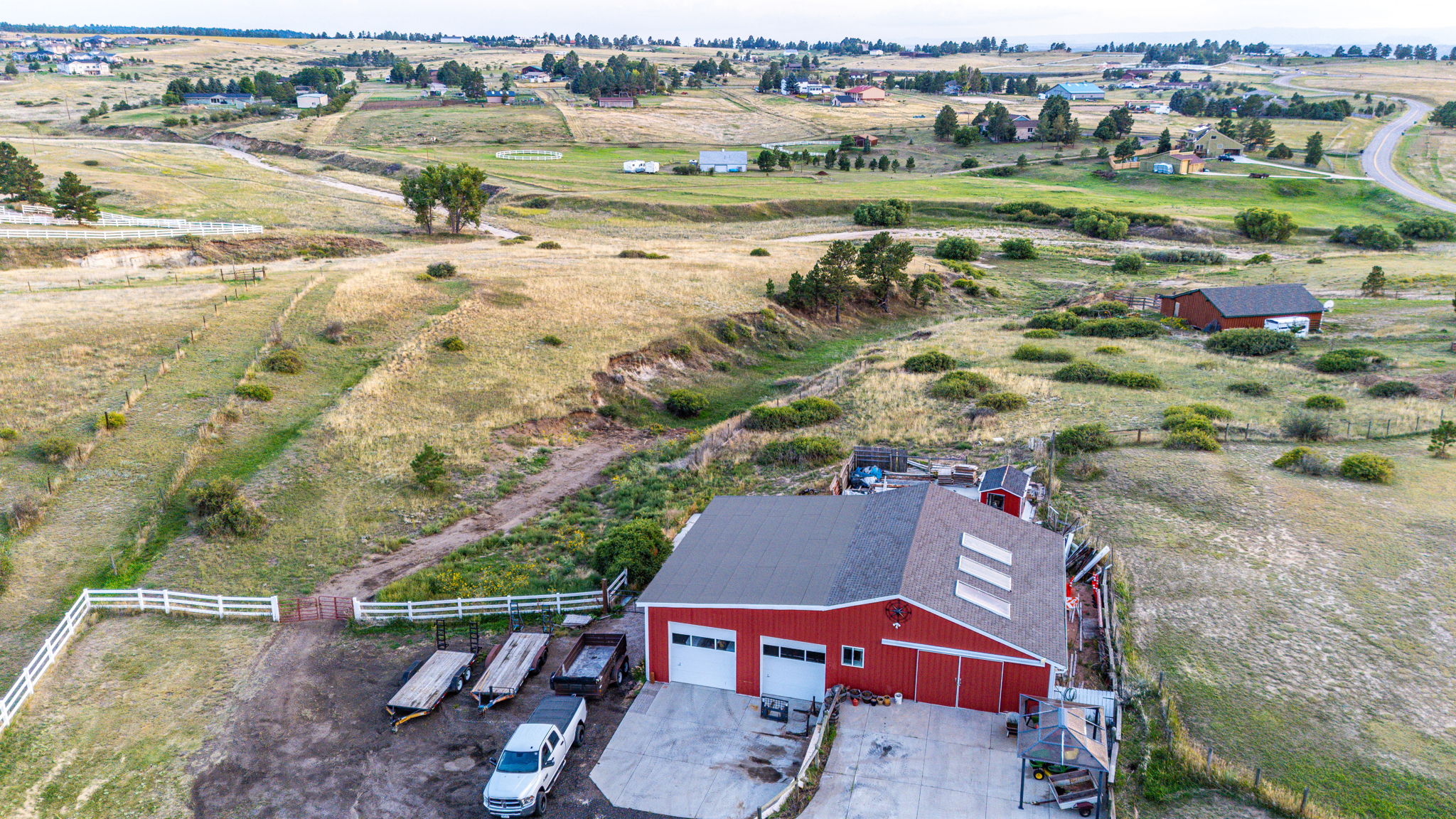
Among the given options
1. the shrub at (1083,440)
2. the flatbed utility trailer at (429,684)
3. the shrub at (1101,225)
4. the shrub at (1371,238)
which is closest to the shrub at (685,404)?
the shrub at (1083,440)

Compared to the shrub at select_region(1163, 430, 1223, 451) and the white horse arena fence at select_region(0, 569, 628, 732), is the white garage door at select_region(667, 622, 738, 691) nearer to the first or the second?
the white horse arena fence at select_region(0, 569, 628, 732)

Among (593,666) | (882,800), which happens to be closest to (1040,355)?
(593,666)

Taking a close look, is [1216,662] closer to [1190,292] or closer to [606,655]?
[606,655]

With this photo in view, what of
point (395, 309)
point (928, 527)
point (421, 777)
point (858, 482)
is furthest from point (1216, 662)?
point (395, 309)

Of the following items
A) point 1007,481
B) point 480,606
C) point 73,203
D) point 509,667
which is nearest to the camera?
point 509,667

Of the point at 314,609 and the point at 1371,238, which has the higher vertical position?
the point at 1371,238

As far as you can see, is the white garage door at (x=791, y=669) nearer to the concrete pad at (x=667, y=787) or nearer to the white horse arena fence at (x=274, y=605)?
the concrete pad at (x=667, y=787)

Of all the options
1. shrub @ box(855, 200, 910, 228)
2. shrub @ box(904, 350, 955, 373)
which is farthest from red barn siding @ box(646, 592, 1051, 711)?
shrub @ box(855, 200, 910, 228)

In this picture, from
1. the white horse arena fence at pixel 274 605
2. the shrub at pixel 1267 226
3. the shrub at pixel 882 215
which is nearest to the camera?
the white horse arena fence at pixel 274 605

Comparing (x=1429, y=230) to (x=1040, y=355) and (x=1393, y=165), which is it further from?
(x=1040, y=355)
